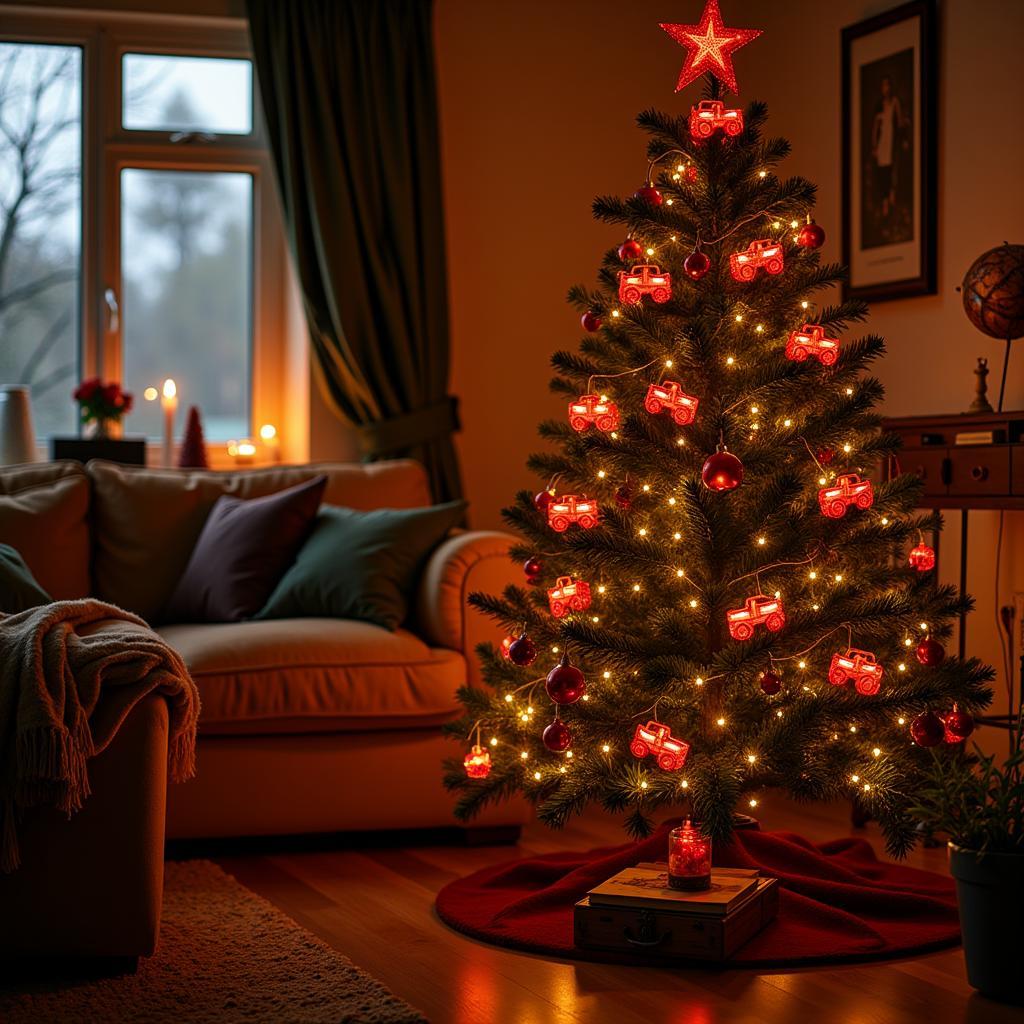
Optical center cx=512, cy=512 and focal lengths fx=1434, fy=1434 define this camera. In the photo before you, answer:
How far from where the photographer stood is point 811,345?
270 centimetres

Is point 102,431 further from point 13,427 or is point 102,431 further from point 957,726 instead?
point 957,726

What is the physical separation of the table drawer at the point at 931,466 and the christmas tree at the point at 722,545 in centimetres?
65

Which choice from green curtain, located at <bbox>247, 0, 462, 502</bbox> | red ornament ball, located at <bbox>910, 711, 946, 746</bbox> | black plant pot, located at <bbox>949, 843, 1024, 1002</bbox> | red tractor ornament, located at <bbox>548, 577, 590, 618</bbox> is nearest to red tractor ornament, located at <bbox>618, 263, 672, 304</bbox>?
red tractor ornament, located at <bbox>548, 577, 590, 618</bbox>

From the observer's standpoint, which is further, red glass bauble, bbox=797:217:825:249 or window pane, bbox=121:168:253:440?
window pane, bbox=121:168:253:440

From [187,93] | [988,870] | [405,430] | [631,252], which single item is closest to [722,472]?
[631,252]

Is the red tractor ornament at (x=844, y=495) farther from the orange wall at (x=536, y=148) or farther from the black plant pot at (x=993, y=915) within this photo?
the orange wall at (x=536, y=148)

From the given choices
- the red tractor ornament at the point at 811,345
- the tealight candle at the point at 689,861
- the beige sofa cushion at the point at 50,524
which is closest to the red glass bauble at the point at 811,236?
the red tractor ornament at the point at 811,345

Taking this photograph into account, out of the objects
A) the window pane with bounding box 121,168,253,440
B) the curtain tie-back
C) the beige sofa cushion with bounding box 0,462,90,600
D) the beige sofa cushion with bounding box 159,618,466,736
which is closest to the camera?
the beige sofa cushion with bounding box 159,618,466,736

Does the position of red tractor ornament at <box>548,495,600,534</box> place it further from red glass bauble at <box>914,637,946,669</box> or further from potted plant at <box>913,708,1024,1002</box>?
potted plant at <box>913,708,1024,1002</box>

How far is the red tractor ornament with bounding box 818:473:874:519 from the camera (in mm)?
2668

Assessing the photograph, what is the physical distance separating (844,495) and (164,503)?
2003 millimetres

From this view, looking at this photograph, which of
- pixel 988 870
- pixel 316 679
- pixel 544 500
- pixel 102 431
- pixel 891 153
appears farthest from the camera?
pixel 102 431

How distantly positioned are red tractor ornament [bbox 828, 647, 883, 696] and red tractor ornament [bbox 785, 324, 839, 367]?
0.55 meters

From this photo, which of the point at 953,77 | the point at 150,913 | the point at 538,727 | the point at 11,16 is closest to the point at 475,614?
the point at 538,727
